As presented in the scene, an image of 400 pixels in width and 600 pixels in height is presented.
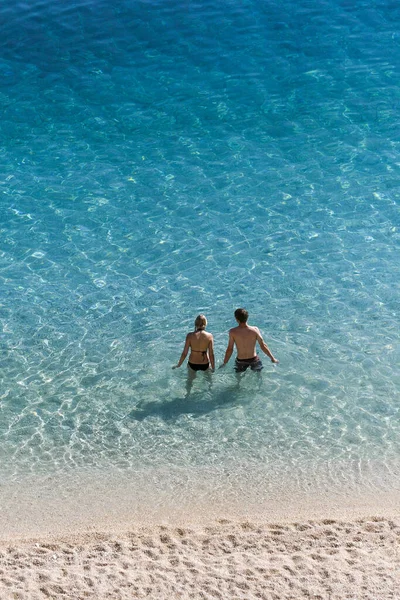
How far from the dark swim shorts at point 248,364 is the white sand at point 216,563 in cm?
307

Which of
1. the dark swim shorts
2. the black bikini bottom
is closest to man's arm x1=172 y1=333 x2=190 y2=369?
the black bikini bottom

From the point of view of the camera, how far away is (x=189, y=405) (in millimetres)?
11297

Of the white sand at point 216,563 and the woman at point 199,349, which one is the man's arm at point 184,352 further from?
the white sand at point 216,563

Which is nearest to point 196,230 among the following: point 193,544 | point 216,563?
point 193,544

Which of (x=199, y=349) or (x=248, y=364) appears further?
(x=248, y=364)

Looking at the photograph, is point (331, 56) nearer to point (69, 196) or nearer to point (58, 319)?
point (69, 196)

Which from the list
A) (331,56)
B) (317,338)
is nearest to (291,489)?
(317,338)

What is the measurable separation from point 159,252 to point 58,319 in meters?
2.58

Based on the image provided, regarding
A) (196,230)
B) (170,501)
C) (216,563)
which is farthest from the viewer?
(196,230)

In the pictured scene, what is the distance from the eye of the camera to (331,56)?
821 inches

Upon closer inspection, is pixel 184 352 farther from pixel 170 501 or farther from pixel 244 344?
pixel 170 501

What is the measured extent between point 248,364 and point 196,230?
439 cm

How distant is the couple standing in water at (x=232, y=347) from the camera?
1144 cm

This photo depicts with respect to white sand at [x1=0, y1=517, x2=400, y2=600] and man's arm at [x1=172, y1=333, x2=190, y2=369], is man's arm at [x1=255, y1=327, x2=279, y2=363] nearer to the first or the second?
man's arm at [x1=172, y1=333, x2=190, y2=369]
